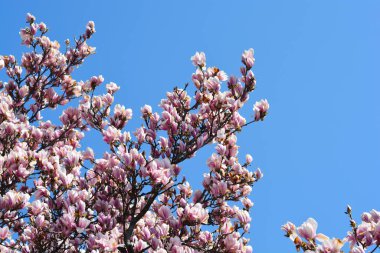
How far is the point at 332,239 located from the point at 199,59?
15.6 ft

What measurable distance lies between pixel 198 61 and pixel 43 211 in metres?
3.89

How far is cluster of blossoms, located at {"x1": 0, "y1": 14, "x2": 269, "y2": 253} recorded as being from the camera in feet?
19.5

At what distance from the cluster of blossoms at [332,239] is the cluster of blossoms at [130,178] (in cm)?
178

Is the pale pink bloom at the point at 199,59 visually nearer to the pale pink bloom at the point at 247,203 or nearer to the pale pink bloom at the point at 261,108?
the pale pink bloom at the point at 261,108

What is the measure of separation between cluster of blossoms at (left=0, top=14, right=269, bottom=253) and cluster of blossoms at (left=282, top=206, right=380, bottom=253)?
178 centimetres

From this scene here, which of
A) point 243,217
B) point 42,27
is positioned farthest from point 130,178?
point 42,27

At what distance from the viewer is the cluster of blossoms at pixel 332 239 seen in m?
4.05

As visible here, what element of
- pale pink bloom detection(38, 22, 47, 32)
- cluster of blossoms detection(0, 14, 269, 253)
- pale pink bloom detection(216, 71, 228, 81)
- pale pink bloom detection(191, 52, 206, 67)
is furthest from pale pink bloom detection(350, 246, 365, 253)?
pale pink bloom detection(38, 22, 47, 32)

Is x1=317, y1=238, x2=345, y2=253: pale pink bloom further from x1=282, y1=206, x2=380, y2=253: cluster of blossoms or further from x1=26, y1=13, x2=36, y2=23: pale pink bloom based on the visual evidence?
x1=26, y1=13, x2=36, y2=23: pale pink bloom

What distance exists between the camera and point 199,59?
795 cm

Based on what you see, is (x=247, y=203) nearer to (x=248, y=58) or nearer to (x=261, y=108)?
(x=261, y=108)

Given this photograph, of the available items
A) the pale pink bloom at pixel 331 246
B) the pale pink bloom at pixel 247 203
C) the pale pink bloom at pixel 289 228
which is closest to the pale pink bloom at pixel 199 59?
the pale pink bloom at pixel 247 203

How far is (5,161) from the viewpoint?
609 centimetres

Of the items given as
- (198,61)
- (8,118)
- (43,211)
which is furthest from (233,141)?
(8,118)
